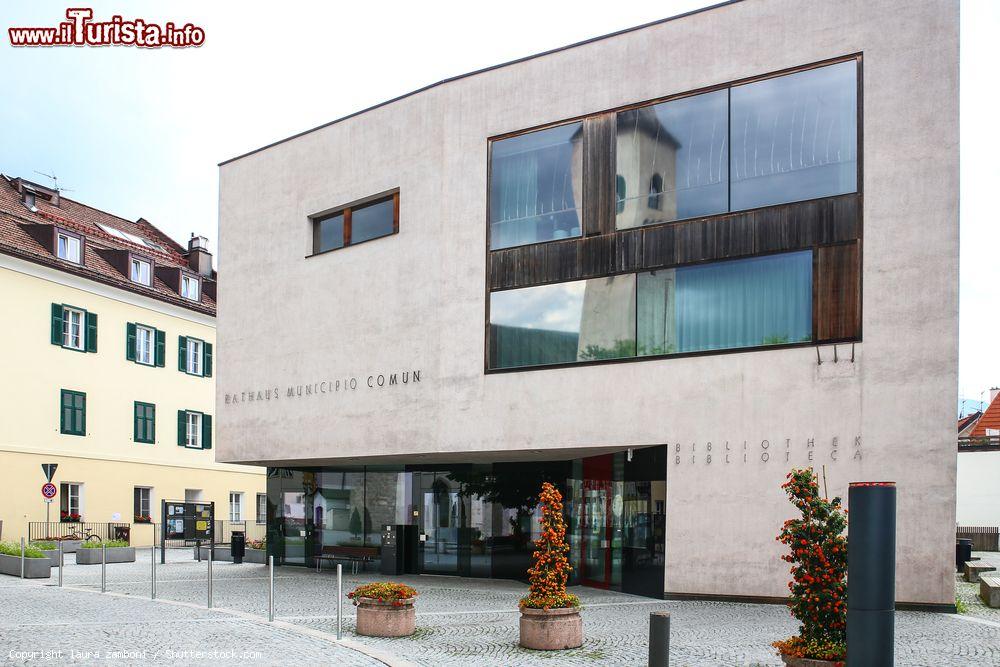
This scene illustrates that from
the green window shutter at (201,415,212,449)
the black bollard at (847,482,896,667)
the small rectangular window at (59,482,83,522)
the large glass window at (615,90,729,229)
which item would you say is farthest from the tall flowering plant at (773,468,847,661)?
the green window shutter at (201,415,212,449)

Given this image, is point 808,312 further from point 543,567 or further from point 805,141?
point 543,567

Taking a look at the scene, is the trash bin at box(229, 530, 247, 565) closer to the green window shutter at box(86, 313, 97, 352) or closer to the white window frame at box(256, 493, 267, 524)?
the green window shutter at box(86, 313, 97, 352)

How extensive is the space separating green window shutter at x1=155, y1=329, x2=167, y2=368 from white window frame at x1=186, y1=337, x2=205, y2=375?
5.30 feet

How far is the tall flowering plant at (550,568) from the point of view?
1297 centimetres

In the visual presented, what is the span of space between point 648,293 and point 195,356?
31.7m

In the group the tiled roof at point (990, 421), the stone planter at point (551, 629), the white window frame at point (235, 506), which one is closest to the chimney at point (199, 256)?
the white window frame at point (235, 506)

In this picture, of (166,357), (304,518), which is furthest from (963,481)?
(166,357)

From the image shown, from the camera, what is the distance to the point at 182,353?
45438 millimetres

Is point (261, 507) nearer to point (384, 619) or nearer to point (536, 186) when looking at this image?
point (536, 186)

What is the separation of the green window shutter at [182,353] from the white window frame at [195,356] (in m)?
0.23

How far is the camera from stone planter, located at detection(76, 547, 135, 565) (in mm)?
30031

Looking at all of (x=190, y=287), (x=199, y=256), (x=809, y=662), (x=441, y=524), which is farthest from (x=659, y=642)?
(x=199, y=256)

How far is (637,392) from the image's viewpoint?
1895 centimetres

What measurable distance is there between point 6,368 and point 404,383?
20.3 m
